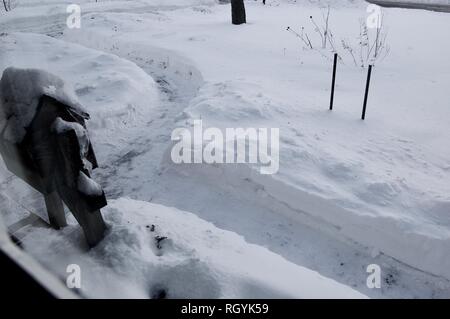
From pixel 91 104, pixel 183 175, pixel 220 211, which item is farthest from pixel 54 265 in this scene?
pixel 91 104

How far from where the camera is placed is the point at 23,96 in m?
2.09

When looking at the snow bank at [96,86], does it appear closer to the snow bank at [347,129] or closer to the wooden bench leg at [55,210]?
the wooden bench leg at [55,210]

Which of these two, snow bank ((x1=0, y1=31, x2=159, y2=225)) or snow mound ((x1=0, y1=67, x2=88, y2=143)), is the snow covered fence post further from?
snow bank ((x1=0, y1=31, x2=159, y2=225))

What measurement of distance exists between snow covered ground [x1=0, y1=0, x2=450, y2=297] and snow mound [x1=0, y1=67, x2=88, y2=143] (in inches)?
25.6

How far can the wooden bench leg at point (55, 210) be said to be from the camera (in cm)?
252

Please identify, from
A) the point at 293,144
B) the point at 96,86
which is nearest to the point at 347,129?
the point at 293,144

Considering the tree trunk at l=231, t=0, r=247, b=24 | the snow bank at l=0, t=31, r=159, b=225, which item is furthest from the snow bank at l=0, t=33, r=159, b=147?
the tree trunk at l=231, t=0, r=247, b=24

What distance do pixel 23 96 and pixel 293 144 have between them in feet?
10.6

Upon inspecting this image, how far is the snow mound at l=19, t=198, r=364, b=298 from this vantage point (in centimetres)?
217

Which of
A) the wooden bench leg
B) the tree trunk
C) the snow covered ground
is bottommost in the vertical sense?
the snow covered ground

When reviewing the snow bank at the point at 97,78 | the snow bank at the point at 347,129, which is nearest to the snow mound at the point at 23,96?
the snow bank at the point at 97,78

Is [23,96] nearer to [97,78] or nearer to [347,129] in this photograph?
[347,129]

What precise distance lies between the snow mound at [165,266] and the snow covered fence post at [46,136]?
11.6 inches
